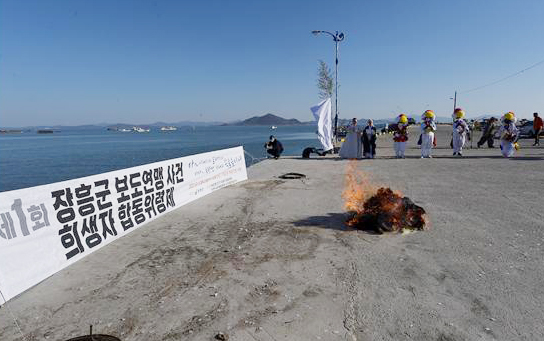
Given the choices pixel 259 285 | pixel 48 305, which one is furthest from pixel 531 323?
pixel 48 305

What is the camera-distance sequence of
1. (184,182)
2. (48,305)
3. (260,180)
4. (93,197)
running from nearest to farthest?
(48,305) < (93,197) < (184,182) < (260,180)

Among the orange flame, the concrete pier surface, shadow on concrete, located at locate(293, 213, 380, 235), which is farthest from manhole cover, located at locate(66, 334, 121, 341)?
the orange flame

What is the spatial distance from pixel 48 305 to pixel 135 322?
55.5 inches

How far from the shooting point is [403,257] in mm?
5953

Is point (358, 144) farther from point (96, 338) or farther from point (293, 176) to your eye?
point (96, 338)

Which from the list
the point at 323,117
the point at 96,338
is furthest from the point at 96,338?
the point at 323,117

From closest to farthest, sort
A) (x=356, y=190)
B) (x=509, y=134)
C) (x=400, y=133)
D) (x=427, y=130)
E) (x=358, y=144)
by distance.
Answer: (x=356, y=190) < (x=509, y=134) < (x=427, y=130) < (x=400, y=133) < (x=358, y=144)

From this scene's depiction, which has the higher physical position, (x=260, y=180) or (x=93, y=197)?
(x=93, y=197)

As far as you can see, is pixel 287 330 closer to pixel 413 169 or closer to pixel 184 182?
pixel 184 182

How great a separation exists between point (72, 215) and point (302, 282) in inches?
165

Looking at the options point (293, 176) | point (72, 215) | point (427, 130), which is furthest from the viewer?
point (427, 130)

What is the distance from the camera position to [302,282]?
16.8 feet

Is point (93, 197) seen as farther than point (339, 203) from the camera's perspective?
No

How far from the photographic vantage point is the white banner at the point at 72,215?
5.01m
